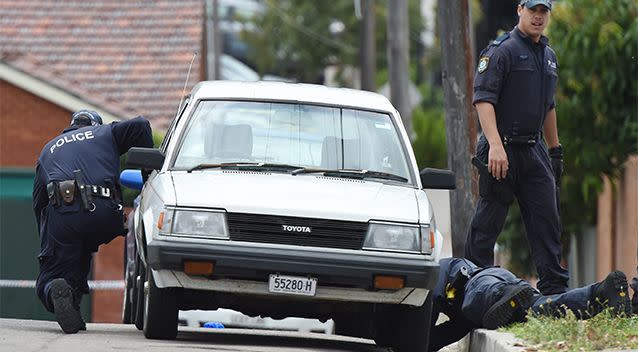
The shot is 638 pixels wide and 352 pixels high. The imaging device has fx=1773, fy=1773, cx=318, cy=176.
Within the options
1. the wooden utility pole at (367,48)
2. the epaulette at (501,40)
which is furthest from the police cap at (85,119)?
the wooden utility pole at (367,48)

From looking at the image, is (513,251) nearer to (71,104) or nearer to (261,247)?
(71,104)

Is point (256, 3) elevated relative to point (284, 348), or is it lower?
elevated

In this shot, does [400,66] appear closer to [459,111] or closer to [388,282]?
[459,111]

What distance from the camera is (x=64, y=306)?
1140 cm

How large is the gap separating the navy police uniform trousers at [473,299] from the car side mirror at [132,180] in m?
2.55

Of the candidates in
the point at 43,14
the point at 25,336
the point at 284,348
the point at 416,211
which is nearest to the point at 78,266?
the point at 25,336

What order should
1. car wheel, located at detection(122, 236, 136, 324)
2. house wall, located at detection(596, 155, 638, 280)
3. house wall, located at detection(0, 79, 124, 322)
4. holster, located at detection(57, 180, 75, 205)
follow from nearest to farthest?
holster, located at detection(57, 180, 75, 205), car wheel, located at detection(122, 236, 136, 324), house wall, located at detection(596, 155, 638, 280), house wall, located at detection(0, 79, 124, 322)

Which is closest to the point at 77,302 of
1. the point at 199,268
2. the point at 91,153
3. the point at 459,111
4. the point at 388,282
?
the point at 91,153

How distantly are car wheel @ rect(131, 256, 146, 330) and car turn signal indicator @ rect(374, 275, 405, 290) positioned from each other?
5.92 feet

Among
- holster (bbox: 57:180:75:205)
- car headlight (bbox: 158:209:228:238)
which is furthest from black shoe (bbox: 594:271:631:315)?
Answer: holster (bbox: 57:180:75:205)

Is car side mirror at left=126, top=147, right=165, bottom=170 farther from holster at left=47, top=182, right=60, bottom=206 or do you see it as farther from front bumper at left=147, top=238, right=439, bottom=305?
holster at left=47, top=182, right=60, bottom=206

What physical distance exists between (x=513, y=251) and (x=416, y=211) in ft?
43.4

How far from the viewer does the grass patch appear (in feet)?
30.2

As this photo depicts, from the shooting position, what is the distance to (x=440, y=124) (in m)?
26.5
